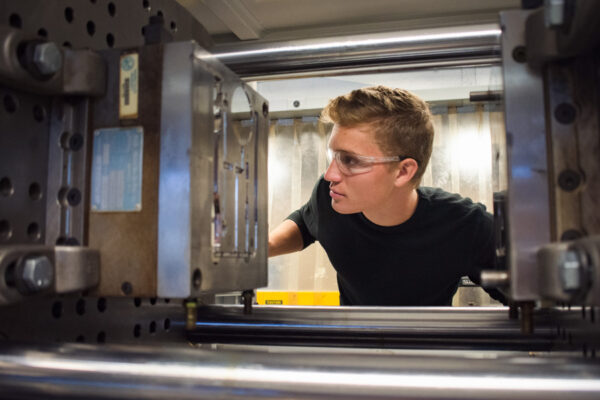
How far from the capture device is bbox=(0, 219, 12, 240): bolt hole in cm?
53

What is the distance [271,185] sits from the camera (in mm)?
3768

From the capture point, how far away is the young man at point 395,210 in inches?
71.2

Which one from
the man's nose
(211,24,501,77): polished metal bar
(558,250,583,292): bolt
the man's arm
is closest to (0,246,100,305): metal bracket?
(211,24,501,77): polished metal bar

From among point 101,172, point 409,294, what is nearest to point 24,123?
point 101,172

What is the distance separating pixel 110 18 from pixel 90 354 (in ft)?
1.49

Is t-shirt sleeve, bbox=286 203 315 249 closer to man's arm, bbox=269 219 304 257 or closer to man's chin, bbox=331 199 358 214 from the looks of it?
man's arm, bbox=269 219 304 257

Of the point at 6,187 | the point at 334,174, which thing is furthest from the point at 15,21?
the point at 334,174

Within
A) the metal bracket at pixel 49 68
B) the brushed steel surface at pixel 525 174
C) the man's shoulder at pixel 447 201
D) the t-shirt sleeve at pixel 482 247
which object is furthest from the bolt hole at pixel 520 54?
the man's shoulder at pixel 447 201

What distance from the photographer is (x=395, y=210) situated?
1.96 metres

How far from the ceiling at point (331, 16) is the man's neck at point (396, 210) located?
77 cm

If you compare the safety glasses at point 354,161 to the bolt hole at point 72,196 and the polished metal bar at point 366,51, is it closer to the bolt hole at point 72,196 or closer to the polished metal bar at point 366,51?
the polished metal bar at point 366,51

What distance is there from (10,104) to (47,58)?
73 mm

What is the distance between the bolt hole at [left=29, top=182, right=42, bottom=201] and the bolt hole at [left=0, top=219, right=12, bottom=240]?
45 millimetres

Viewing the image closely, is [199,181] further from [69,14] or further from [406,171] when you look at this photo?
[406,171]
